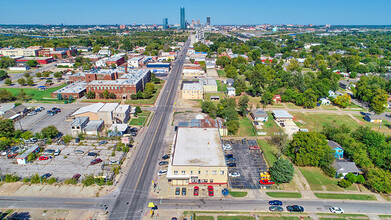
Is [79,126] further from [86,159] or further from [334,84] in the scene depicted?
[334,84]

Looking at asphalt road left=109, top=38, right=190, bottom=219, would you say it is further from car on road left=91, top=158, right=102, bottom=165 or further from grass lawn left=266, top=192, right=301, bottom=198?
grass lawn left=266, top=192, right=301, bottom=198

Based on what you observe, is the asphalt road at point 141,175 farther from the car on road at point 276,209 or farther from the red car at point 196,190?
the car on road at point 276,209

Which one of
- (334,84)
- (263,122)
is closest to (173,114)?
(263,122)

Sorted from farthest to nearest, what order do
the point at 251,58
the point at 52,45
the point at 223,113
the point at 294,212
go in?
the point at 52,45 < the point at 251,58 < the point at 223,113 < the point at 294,212

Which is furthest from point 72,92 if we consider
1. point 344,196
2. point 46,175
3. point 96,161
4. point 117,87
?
point 344,196

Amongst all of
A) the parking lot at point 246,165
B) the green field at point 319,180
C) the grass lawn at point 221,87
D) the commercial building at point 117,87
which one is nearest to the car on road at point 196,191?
the parking lot at point 246,165

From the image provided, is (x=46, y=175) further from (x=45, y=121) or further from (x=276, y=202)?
(x=276, y=202)
